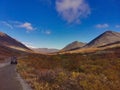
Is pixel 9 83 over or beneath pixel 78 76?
beneath

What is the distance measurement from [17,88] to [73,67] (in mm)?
14059

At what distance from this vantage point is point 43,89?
12781 millimetres

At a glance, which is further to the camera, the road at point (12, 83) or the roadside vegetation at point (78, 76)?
the road at point (12, 83)

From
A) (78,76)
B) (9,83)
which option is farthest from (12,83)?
(78,76)

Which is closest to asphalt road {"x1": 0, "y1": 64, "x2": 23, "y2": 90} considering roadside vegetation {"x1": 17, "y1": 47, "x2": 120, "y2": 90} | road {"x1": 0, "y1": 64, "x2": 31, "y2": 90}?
road {"x1": 0, "y1": 64, "x2": 31, "y2": 90}

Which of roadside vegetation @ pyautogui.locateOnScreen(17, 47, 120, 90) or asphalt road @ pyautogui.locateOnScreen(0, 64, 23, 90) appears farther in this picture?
asphalt road @ pyautogui.locateOnScreen(0, 64, 23, 90)

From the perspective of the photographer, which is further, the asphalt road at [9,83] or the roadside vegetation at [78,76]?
the asphalt road at [9,83]

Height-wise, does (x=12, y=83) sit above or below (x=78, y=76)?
below

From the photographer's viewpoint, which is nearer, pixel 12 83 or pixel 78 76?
pixel 12 83

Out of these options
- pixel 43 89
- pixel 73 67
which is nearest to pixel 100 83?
pixel 43 89

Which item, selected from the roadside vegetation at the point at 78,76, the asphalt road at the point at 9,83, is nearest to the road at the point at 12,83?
the asphalt road at the point at 9,83

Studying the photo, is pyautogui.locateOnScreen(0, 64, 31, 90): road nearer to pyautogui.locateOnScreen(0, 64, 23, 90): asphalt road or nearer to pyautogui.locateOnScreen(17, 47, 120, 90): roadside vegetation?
pyautogui.locateOnScreen(0, 64, 23, 90): asphalt road

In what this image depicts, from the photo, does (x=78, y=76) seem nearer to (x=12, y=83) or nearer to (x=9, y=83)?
(x=12, y=83)

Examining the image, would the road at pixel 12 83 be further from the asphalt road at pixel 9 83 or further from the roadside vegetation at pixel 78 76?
the roadside vegetation at pixel 78 76
